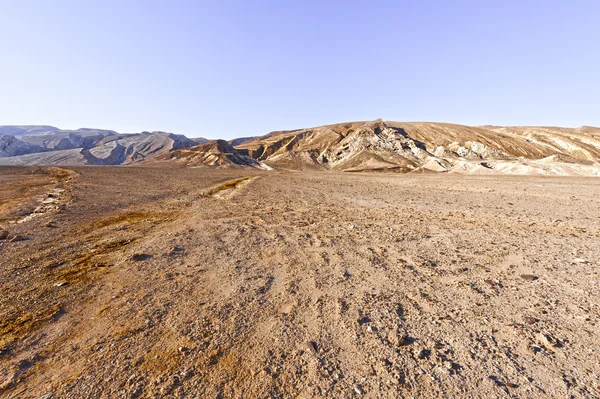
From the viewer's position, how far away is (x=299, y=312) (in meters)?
4.69

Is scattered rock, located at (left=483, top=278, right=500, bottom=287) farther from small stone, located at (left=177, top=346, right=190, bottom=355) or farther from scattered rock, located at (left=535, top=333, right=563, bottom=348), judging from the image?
small stone, located at (left=177, top=346, right=190, bottom=355)

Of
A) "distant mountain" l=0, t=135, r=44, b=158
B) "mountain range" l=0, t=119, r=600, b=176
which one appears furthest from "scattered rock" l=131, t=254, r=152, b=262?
"distant mountain" l=0, t=135, r=44, b=158

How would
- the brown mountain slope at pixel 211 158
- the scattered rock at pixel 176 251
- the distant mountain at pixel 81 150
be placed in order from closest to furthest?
the scattered rock at pixel 176 251 → the brown mountain slope at pixel 211 158 → the distant mountain at pixel 81 150

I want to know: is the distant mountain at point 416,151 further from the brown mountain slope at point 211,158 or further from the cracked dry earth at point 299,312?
the cracked dry earth at point 299,312

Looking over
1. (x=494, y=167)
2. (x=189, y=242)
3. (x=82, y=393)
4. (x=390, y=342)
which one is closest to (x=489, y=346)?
(x=390, y=342)

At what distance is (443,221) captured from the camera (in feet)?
35.4

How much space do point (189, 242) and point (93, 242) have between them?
2729mm

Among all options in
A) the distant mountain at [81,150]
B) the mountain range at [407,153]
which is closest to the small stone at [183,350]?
the mountain range at [407,153]

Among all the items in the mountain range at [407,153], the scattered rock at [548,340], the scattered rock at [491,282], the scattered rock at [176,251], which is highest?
the mountain range at [407,153]

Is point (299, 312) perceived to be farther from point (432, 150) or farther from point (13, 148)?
Result: point (13, 148)

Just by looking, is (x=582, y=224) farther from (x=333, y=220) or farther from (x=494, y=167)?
(x=494, y=167)

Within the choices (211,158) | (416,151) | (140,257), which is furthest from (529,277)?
(211,158)

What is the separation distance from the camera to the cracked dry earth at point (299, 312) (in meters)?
3.23

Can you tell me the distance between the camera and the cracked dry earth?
3.23 meters
